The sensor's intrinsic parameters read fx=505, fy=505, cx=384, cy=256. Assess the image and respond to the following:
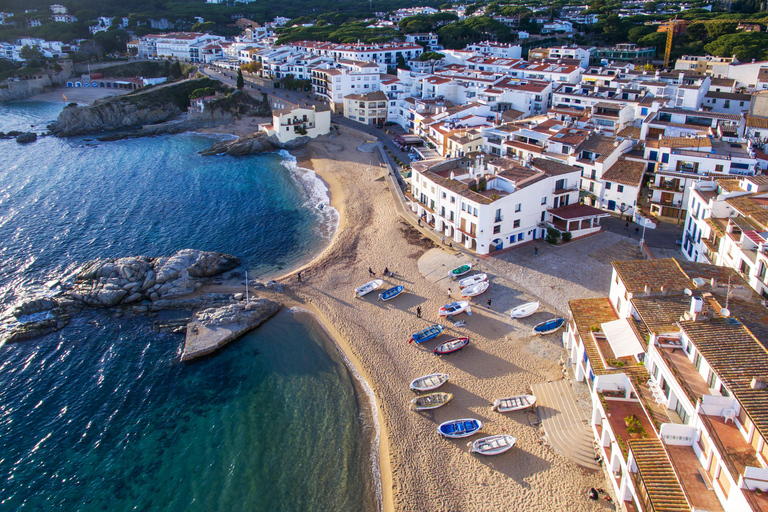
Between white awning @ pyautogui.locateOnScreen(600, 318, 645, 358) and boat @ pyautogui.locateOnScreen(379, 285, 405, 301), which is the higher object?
white awning @ pyautogui.locateOnScreen(600, 318, 645, 358)

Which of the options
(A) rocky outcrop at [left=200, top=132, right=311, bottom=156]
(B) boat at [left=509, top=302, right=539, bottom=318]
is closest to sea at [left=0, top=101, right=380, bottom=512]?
(B) boat at [left=509, top=302, right=539, bottom=318]

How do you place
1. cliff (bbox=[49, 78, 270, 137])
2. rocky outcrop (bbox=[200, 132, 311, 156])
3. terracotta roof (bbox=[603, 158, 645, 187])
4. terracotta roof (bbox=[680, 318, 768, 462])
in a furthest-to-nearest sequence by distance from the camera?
cliff (bbox=[49, 78, 270, 137]), rocky outcrop (bbox=[200, 132, 311, 156]), terracotta roof (bbox=[603, 158, 645, 187]), terracotta roof (bbox=[680, 318, 768, 462])

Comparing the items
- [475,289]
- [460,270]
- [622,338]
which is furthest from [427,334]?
[622,338]

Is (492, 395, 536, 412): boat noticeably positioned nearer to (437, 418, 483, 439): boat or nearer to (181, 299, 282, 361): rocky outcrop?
(437, 418, 483, 439): boat

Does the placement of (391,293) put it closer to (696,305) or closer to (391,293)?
(391,293)

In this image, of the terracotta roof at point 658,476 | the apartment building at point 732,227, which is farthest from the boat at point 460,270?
the terracotta roof at point 658,476

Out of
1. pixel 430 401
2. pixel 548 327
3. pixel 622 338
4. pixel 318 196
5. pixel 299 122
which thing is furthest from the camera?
pixel 299 122

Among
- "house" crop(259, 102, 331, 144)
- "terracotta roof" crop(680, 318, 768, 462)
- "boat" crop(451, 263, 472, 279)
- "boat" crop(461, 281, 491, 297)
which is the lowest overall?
"boat" crop(461, 281, 491, 297)

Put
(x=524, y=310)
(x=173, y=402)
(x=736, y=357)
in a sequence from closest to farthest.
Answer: (x=736, y=357) → (x=173, y=402) → (x=524, y=310)
